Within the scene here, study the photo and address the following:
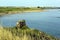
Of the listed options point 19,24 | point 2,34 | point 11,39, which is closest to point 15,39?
point 11,39

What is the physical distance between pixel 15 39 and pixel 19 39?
12 cm

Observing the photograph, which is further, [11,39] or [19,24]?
[19,24]

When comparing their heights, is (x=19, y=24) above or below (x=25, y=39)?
below

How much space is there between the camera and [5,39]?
196 inches

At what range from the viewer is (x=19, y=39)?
4938mm

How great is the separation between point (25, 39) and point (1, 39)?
0.60m

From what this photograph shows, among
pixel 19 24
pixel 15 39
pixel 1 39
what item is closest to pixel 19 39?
pixel 15 39

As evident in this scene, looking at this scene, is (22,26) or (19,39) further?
(22,26)

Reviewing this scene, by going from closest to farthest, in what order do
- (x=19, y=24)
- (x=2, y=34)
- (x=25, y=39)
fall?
(x=25, y=39), (x=2, y=34), (x=19, y=24)

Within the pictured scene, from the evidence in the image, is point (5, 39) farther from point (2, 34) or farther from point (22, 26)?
point (22, 26)

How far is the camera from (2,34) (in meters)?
5.25

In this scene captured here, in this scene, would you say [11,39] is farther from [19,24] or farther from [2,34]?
[19,24]

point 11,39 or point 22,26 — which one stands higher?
point 11,39

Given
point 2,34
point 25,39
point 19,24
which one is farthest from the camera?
point 19,24
